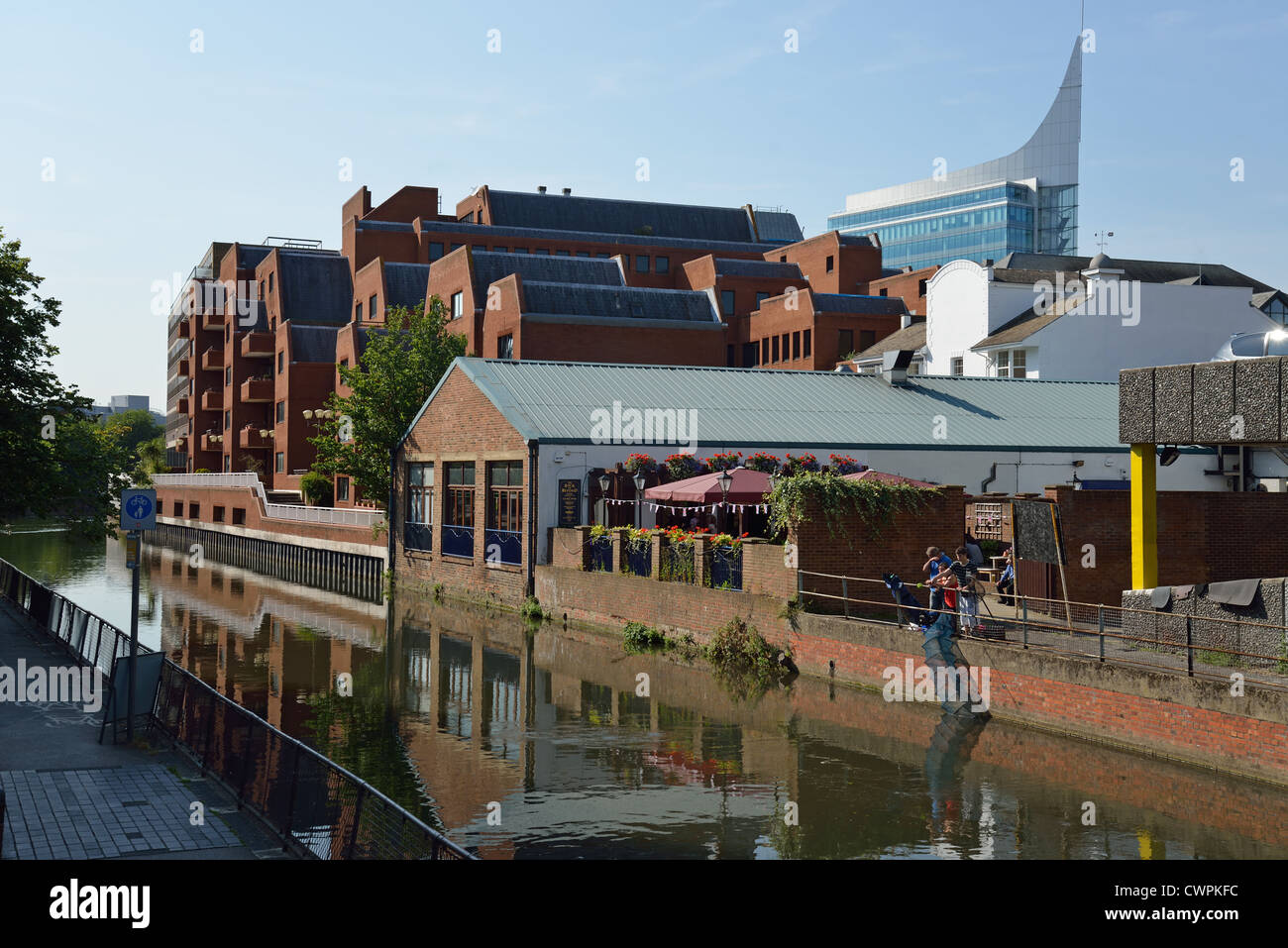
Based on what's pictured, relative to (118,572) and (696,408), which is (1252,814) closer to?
(696,408)

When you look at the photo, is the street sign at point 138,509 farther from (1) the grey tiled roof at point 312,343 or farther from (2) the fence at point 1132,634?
(1) the grey tiled roof at point 312,343

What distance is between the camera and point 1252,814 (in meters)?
12.7

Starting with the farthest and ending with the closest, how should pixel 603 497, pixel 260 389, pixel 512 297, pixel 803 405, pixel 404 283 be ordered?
pixel 260 389
pixel 404 283
pixel 512 297
pixel 803 405
pixel 603 497

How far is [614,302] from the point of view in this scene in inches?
2243

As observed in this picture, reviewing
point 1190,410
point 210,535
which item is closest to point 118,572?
point 210,535

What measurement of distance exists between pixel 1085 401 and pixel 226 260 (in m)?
67.1

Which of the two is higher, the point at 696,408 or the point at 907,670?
the point at 696,408

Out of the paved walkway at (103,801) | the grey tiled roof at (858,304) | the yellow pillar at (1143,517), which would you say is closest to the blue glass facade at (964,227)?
the grey tiled roof at (858,304)

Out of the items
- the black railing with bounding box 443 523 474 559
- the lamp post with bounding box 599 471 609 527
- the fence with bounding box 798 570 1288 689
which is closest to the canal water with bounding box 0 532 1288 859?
the fence with bounding box 798 570 1288 689

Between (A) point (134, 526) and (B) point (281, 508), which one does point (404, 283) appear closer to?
(B) point (281, 508)

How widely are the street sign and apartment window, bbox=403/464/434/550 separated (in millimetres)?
23768

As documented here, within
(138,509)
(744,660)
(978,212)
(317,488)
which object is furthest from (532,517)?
(978,212)

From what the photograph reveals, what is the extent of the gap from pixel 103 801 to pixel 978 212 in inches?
5593
